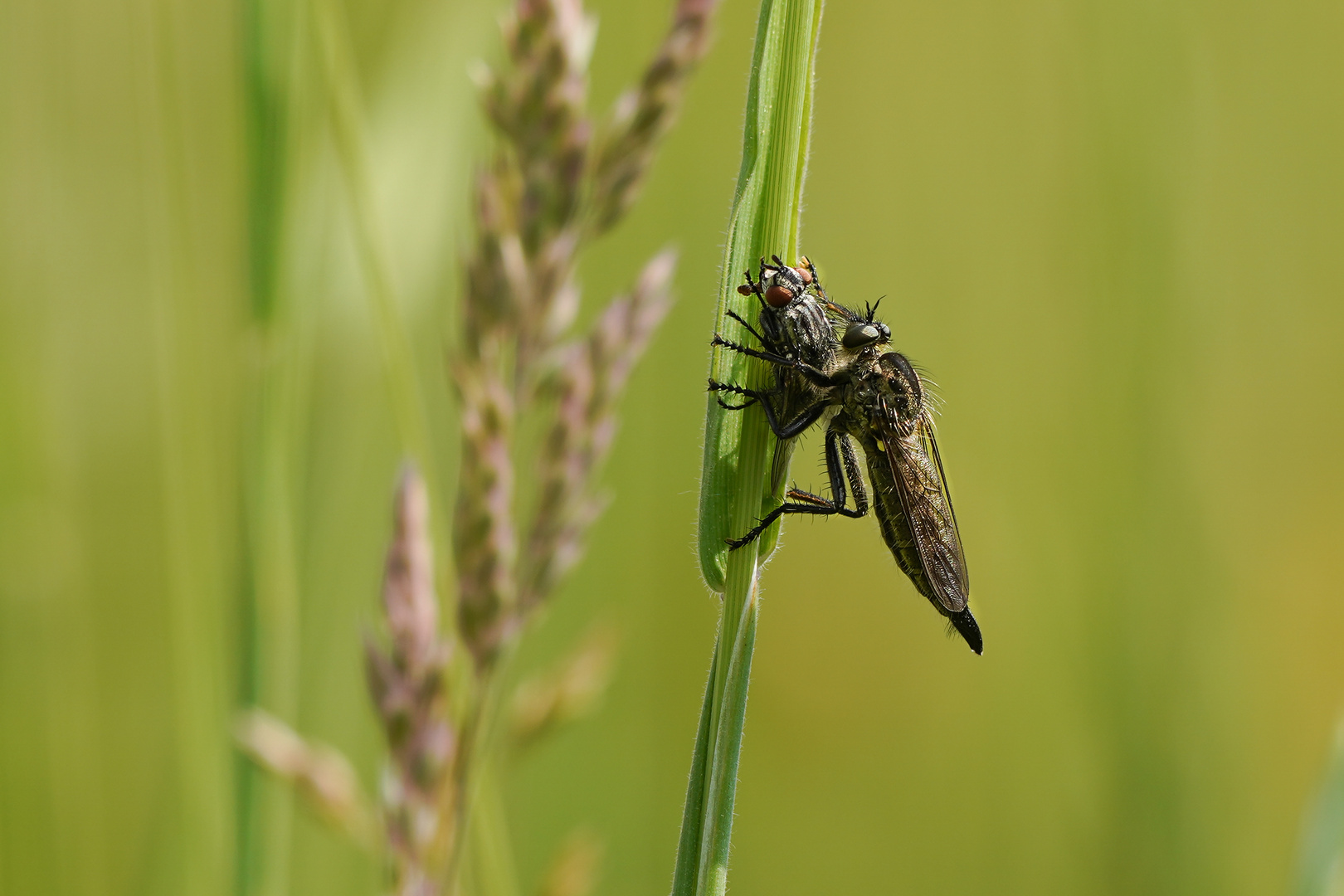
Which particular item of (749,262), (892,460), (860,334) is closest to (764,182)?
(749,262)

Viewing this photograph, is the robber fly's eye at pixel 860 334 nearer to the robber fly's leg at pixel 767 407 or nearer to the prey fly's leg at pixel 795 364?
the prey fly's leg at pixel 795 364

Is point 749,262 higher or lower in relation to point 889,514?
higher

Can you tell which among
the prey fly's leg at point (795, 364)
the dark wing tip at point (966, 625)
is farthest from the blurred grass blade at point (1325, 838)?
the dark wing tip at point (966, 625)

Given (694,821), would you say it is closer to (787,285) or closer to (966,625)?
(787,285)

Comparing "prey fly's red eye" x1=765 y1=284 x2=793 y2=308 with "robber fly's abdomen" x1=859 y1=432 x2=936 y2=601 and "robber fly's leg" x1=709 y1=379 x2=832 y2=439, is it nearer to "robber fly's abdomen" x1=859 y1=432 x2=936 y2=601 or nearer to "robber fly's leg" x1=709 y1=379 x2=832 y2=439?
"robber fly's leg" x1=709 y1=379 x2=832 y2=439

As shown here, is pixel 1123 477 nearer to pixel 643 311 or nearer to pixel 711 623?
pixel 711 623

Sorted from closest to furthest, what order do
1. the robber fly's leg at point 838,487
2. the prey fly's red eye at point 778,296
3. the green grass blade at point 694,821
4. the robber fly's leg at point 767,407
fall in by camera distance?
the green grass blade at point 694,821 < the robber fly's leg at point 767,407 < the prey fly's red eye at point 778,296 < the robber fly's leg at point 838,487

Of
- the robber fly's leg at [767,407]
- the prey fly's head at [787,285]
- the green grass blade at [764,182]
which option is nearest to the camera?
the green grass blade at [764,182]
